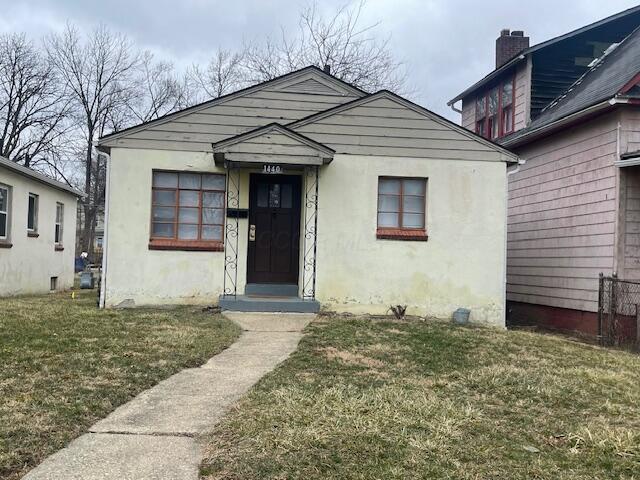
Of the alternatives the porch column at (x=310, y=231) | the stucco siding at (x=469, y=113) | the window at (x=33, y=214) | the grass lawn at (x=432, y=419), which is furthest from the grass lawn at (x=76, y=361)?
the stucco siding at (x=469, y=113)

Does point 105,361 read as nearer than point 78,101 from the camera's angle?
Yes

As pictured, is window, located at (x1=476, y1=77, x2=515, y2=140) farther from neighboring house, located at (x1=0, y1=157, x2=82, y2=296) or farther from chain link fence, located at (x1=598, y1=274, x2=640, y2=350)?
neighboring house, located at (x1=0, y1=157, x2=82, y2=296)

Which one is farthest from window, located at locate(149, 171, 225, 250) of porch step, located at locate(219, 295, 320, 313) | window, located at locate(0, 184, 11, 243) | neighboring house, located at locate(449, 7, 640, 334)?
neighboring house, located at locate(449, 7, 640, 334)

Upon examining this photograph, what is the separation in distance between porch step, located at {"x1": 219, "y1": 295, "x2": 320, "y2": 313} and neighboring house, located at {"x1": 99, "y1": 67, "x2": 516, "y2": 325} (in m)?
Answer: 0.31

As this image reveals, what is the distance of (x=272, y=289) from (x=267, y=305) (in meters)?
0.95

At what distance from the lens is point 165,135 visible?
10789mm

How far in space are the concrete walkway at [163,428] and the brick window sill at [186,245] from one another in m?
4.08

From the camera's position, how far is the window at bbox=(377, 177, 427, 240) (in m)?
11.1

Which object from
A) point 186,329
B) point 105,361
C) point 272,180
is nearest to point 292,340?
point 186,329

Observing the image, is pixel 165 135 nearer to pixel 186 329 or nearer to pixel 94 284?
pixel 186 329

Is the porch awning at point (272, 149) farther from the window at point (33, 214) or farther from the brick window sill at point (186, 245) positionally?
the window at point (33, 214)

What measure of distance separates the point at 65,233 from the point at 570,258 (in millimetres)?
14520

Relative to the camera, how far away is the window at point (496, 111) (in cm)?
1527

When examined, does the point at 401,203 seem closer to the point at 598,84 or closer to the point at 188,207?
the point at 188,207
